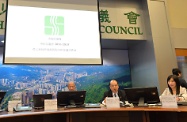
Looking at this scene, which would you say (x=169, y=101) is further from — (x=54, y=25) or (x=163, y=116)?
(x=54, y=25)

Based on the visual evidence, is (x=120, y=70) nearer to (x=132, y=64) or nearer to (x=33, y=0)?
(x=132, y=64)

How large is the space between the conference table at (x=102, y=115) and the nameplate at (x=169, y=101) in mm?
70

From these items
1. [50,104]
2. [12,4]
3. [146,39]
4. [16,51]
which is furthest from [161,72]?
[12,4]

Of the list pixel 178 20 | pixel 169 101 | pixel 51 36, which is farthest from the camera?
pixel 178 20

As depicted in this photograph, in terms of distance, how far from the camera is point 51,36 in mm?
3676

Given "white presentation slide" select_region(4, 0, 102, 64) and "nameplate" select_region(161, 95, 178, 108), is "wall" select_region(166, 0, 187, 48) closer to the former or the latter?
"white presentation slide" select_region(4, 0, 102, 64)

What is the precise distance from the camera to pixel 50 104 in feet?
8.28

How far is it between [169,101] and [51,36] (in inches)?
96.4

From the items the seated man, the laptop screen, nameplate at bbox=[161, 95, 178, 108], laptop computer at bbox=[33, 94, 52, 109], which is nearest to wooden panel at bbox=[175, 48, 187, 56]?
the seated man

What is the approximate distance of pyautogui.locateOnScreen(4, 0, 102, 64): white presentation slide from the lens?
3461 mm

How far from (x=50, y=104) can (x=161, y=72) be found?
2667mm

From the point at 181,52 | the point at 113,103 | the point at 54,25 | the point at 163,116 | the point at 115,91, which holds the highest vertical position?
the point at 54,25

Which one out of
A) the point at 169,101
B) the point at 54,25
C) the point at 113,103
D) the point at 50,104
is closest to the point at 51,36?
the point at 54,25

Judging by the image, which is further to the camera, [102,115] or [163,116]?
[102,115]
